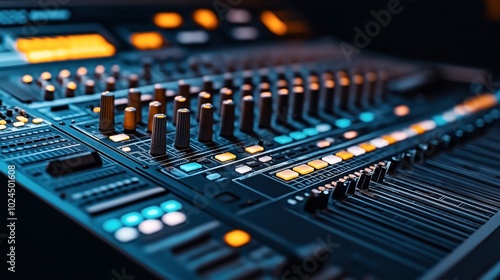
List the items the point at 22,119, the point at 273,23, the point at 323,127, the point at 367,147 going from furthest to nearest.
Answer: the point at 273,23 → the point at 323,127 → the point at 367,147 → the point at 22,119

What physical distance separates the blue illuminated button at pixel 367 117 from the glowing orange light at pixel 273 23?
2.21 feet

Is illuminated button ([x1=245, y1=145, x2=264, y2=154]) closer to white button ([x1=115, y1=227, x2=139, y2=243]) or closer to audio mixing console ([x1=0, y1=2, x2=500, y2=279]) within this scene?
audio mixing console ([x1=0, y1=2, x2=500, y2=279])

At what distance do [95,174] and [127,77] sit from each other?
541mm

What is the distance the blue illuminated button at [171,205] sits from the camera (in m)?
0.84

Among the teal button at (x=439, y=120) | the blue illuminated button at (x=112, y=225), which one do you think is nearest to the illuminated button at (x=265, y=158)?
the blue illuminated button at (x=112, y=225)

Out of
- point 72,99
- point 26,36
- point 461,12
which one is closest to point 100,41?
point 26,36

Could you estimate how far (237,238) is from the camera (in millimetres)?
789

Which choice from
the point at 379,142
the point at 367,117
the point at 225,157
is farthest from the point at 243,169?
the point at 367,117

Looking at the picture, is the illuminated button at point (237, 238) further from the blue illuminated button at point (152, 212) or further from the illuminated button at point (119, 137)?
the illuminated button at point (119, 137)

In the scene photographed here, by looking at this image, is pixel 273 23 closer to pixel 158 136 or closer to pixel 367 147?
pixel 367 147

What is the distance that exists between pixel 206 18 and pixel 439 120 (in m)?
0.80

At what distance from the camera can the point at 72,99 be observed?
4.17 feet

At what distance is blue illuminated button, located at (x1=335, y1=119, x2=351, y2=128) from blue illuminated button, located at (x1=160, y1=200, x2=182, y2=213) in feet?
1.93

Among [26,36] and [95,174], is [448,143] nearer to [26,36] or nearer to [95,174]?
[95,174]
